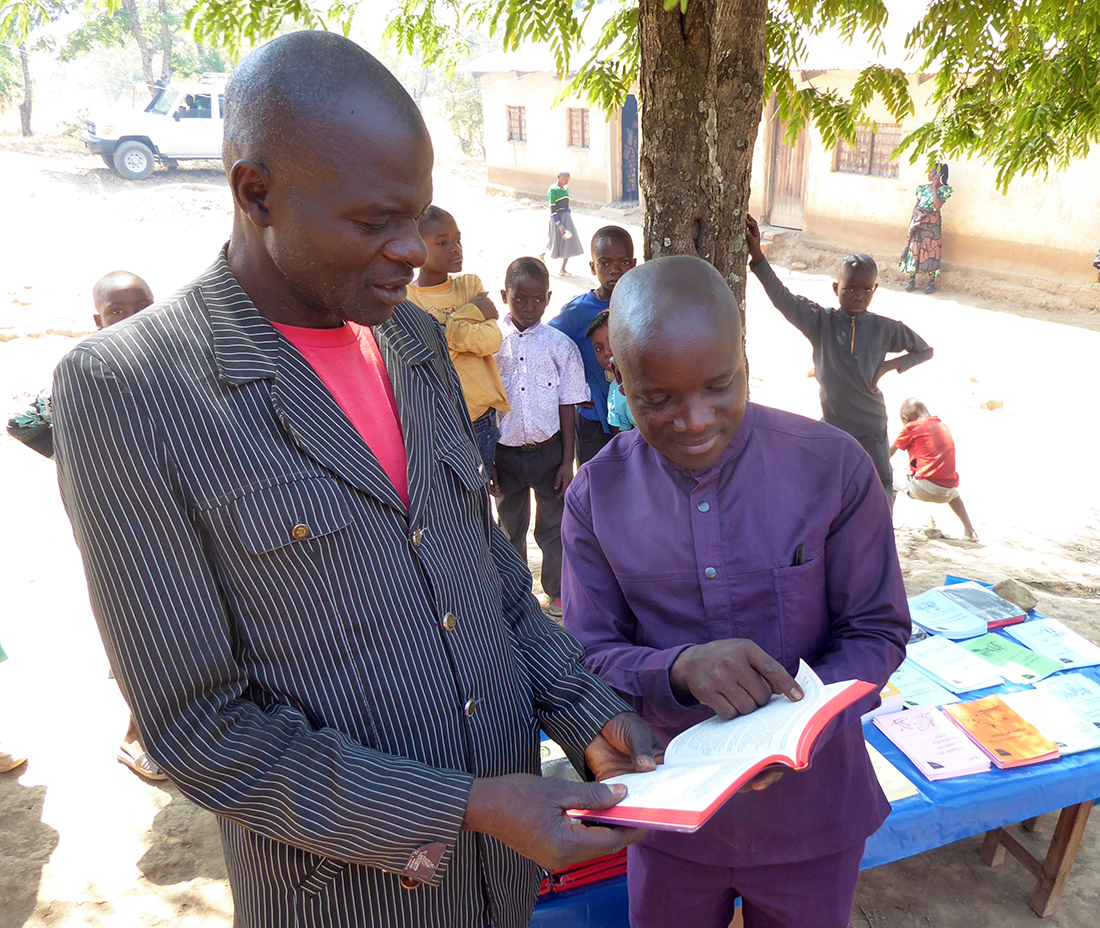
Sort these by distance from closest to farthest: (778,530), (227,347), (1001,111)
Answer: (227,347)
(778,530)
(1001,111)

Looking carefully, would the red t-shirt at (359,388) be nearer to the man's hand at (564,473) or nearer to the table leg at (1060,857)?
the table leg at (1060,857)

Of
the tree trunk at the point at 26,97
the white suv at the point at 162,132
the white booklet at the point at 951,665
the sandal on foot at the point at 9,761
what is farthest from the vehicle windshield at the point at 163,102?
the white booklet at the point at 951,665

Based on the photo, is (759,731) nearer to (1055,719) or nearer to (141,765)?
(1055,719)

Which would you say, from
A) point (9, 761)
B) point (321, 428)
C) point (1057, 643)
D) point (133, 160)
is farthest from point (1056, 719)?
point (133, 160)

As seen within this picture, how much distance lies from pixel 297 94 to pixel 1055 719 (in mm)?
2568

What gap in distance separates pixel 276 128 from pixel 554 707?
956 mm

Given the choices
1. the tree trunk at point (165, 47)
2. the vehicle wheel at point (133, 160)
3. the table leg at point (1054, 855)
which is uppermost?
the tree trunk at point (165, 47)

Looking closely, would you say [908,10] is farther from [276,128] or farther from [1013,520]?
[276,128]

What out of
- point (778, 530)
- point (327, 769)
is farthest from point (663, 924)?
point (327, 769)

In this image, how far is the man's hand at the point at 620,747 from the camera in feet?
4.25

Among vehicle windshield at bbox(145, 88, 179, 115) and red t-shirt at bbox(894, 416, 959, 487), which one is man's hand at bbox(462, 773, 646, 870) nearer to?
red t-shirt at bbox(894, 416, 959, 487)

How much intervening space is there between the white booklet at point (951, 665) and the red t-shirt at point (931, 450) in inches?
94.0

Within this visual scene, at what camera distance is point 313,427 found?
1.12 m

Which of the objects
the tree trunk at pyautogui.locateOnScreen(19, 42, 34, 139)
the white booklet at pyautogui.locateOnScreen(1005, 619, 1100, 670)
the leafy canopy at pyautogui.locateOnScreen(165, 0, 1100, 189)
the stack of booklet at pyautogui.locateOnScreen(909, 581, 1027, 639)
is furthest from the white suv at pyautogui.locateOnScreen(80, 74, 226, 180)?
the white booklet at pyautogui.locateOnScreen(1005, 619, 1100, 670)
